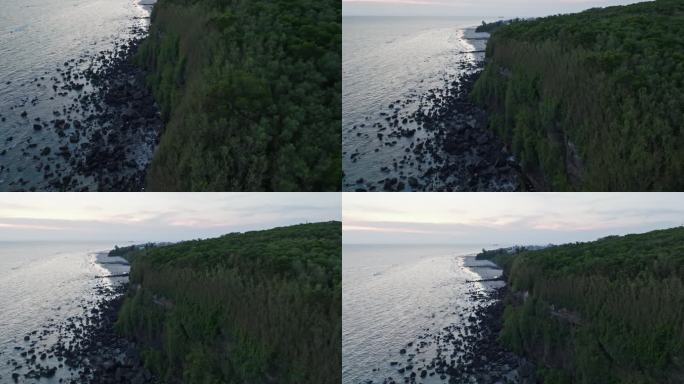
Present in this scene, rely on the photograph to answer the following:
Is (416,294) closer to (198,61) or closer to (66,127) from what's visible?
(198,61)

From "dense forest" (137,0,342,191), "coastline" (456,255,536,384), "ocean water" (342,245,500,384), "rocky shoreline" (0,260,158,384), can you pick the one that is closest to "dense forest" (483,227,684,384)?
"coastline" (456,255,536,384)

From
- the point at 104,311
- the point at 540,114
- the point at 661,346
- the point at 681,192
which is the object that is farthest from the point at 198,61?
the point at 661,346

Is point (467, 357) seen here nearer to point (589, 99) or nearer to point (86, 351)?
point (589, 99)

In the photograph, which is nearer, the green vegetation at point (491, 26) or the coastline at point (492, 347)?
the coastline at point (492, 347)

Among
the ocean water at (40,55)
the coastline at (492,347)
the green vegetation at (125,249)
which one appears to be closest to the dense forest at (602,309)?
the coastline at (492,347)

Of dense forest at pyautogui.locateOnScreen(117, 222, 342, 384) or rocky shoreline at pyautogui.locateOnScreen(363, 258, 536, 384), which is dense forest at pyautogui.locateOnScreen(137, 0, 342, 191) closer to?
dense forest at pyautogui.locateOnScreen(117, 222, 342, 384)

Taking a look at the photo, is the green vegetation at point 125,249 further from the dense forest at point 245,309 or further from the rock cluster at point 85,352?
the rock cluster at point 85,352

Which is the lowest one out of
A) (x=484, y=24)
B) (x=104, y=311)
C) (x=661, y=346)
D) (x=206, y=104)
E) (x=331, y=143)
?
(x=661, y=346)
